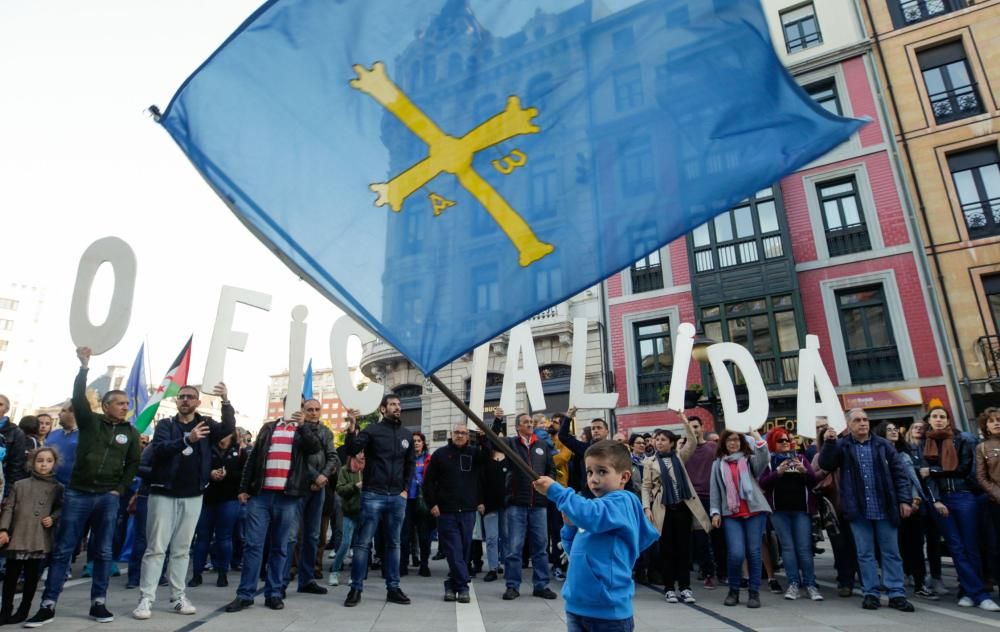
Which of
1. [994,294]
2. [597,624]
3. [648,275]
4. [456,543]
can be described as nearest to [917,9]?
[994,294]

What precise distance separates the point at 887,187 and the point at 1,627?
72.4ft

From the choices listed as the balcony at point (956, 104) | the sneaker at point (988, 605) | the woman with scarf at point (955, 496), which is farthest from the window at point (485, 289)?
the balcony at point (956, 104)

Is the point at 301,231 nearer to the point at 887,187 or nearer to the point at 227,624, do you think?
the point at 227,624

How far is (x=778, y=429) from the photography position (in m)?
7.65

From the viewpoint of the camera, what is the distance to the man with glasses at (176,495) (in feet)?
18.1

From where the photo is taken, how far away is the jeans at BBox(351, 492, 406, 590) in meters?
6.27

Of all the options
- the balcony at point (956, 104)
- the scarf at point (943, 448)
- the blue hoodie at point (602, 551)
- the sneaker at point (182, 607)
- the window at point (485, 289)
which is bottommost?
the sneaker at point (182, 607)

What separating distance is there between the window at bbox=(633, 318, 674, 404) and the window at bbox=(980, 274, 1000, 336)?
8.79 m

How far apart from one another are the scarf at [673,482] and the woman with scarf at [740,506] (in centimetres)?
33

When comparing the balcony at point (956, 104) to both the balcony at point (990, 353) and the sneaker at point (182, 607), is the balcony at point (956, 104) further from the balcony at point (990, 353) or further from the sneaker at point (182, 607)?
the sneaker at point (182, 607)

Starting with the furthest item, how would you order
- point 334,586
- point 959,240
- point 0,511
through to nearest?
point 959,240
point 334,586
point 0,511

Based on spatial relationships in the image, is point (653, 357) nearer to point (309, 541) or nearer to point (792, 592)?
point (792, 592)

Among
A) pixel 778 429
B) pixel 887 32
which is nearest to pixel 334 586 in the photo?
pixel 778 429

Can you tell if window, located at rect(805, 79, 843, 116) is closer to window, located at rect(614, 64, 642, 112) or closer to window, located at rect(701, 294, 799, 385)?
window, located at rect(701, 294, 799, 385)
